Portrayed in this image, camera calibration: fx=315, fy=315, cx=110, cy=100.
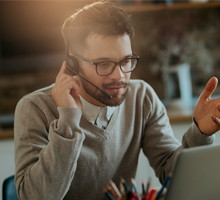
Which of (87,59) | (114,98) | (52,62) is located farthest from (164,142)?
(52,62)

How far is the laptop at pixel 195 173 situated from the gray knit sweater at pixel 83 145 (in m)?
0.38

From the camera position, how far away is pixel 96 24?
1129 mm

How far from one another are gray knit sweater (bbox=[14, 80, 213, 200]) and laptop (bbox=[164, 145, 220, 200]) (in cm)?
38

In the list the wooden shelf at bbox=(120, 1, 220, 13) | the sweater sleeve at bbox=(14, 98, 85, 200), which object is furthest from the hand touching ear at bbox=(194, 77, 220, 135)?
the wooden shelf at bbox=(120, 1, 220, 13)

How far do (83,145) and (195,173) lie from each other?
586mm

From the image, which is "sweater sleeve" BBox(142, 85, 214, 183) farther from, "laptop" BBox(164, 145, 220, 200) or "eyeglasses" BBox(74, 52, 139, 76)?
"laptop" BBox(164, 145, 220, 200)

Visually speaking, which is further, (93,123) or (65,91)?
(93,123)

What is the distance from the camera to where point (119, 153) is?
4.14 ft

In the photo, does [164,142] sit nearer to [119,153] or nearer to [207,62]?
[119,153]

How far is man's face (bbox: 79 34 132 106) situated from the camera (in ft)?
3.67

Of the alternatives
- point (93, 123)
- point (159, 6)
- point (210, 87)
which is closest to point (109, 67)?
point (93, 123)

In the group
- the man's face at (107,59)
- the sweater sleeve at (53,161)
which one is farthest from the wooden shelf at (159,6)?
the sweater sleeve at (53,161)

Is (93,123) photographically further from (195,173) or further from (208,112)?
(195,173)

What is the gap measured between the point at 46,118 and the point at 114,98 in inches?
10.1
